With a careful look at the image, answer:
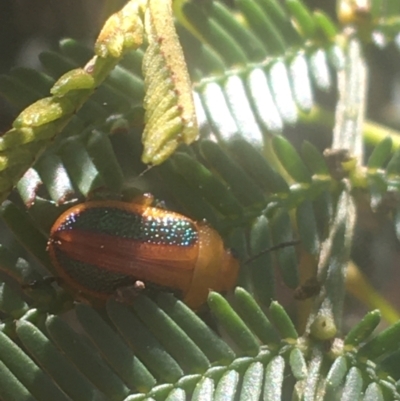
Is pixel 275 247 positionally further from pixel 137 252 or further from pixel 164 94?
Answer: pixel 164 94

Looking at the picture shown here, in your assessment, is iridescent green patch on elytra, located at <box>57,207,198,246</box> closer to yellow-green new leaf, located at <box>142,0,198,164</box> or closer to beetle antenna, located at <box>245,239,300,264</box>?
beetle antenna, located at <box>245,239,300,264</box>

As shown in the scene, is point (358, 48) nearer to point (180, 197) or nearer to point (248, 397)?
point (180, 197)

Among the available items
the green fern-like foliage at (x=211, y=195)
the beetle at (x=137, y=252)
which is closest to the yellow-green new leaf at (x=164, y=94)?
the green fern-like foliage at (x=211, y=195)

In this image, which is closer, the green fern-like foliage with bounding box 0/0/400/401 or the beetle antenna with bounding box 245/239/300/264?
the green fern-like foliage with bounding box 0/0/400/401

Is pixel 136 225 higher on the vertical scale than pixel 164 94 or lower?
lower

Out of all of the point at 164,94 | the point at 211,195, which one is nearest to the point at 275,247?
the point at 211,195

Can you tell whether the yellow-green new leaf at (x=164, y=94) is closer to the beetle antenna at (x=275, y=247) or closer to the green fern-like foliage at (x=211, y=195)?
the green fern-like foliage at (x=211, y=195)

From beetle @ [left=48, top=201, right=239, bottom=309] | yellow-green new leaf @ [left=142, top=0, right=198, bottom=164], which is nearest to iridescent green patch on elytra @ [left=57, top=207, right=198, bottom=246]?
beetle @ [left=48, top=201, right=239, bottom=309]
